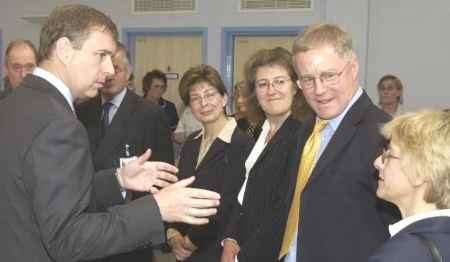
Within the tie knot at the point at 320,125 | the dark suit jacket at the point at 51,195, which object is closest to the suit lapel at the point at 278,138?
the tie knot at the point at 320,125

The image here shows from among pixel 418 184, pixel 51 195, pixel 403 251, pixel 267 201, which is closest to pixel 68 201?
pixel 51 195

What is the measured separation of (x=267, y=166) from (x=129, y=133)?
87 centimetres

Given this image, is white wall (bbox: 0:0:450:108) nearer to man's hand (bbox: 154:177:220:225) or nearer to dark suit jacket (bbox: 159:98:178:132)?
dark suit jacket (bbox: 159:98:178:132)

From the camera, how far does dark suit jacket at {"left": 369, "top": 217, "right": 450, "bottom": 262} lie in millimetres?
1287

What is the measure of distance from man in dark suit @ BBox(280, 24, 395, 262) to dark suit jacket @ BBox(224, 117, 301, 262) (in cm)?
19

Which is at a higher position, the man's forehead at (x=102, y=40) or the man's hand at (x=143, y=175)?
the man's forehead at (x=102, y=40)

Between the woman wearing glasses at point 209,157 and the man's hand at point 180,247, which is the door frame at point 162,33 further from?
the man's hand at point 180,247

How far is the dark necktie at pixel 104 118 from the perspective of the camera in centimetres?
287

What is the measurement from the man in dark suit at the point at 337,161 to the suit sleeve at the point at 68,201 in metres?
0.65

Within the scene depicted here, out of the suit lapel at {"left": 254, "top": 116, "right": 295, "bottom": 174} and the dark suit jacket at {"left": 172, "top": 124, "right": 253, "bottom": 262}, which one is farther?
the dark suit jacket at {"left": 172, "top": 124, "right": 253, "bottom": 262}

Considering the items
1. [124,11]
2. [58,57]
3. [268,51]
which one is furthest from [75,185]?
[124,11]

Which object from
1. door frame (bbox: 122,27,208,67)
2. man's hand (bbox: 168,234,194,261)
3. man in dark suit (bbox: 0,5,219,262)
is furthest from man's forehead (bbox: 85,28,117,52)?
door frame (bbox: 122,27,208,67)

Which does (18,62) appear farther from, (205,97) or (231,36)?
(231,36)

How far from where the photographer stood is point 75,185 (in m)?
1.39
